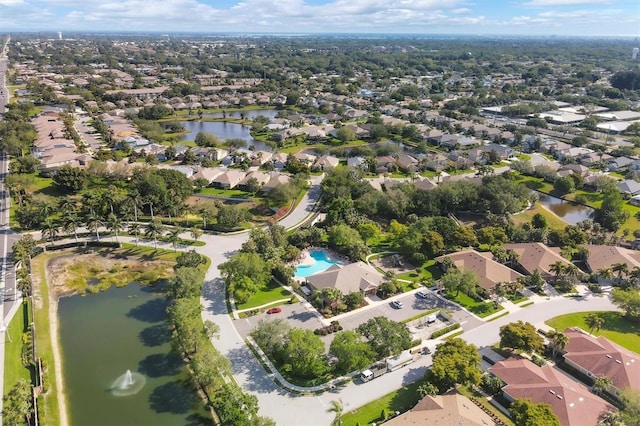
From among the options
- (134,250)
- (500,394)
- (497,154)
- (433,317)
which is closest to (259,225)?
(134,250)

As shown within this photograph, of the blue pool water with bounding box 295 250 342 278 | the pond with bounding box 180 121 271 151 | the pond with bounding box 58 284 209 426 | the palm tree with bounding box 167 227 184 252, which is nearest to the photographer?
the pond with bounding box 58 284 209 426

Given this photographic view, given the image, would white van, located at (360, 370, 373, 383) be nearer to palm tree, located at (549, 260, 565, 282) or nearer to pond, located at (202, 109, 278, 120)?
palm tree, located at (549, 260, 565, 282)

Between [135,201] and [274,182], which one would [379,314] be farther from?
[135,201]

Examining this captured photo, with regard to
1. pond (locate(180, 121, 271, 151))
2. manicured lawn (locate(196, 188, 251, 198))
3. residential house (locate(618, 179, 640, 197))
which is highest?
pond (locate(180, 121, 271, 151))

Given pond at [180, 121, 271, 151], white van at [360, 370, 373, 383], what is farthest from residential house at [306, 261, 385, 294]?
pond at [180, 121, 271, 151]

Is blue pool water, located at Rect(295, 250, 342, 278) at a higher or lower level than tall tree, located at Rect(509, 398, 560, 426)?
lower

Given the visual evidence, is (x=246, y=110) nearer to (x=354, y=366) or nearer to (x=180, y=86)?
(x=180, y=86)

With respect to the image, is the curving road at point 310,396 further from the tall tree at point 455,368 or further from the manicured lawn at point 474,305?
the tall tree at point 455,368
